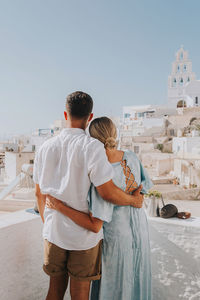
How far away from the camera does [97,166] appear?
1.10 m

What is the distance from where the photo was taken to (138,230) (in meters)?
1.36

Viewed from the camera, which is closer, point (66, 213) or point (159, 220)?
point (66, 213)

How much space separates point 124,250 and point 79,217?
354 mm

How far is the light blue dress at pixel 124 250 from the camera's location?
1321 mm

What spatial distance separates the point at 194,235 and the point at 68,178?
5.14ft

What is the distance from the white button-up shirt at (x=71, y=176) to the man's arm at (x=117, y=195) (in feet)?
0.13

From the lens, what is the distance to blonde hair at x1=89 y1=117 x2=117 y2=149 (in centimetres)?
130

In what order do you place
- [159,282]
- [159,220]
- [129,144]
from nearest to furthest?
1. [159,282]
2. [159,220]
3. [129,144]

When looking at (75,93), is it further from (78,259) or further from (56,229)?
(78,259)

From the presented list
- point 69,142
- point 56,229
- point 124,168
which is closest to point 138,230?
point 124,168

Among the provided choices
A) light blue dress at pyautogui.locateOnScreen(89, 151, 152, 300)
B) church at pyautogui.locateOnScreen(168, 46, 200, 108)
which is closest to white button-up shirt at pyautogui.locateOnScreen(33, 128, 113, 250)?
light blue dress at pyautogui.locateOnScreen(89, 151, 152, 300)

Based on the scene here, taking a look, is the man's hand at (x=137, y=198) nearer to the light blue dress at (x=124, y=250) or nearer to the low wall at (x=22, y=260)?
the light blue dress at (x=124, y=250)

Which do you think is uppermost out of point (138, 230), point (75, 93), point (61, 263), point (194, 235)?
point (75, 93)

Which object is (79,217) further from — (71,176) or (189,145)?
(189,145)
